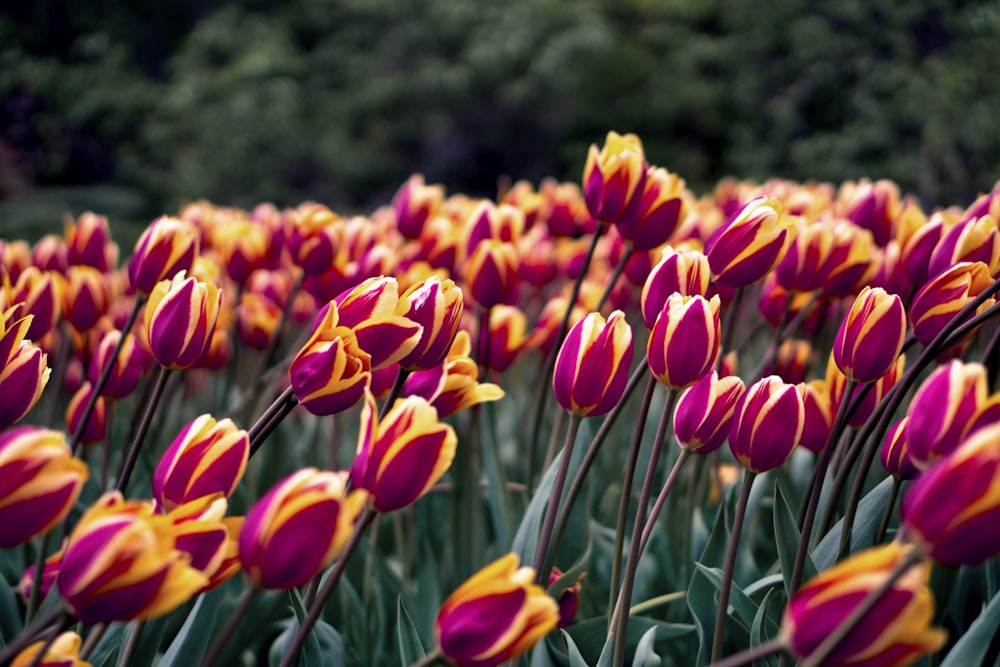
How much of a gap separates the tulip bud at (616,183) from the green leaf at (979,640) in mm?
598

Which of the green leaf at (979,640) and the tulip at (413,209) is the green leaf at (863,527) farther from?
the tulip at (413,209)

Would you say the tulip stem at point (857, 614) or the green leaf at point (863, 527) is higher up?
the tulip stem at point (857, 614)

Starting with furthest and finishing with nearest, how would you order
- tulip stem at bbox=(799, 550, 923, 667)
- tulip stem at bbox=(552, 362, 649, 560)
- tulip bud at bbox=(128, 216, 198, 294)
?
tulip bud at bbox=(128, 216, 198, 294)
tulip stem at bbox=(552, 362, 649, 560)
tulip stem at bbox=(799, 550, 923, 667)

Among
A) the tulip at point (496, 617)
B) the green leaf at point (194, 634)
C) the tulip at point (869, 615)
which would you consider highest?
the tulip at point (869, 615)

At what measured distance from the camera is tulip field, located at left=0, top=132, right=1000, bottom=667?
48 centimetres

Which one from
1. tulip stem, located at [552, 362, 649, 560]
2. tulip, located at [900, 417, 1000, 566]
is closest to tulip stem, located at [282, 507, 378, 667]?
→ tulip stem, located at [552, 362, 649, 560]

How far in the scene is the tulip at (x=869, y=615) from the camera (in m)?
0.44

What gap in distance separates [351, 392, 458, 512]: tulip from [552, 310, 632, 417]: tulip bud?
22cm

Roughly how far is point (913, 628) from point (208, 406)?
186cm

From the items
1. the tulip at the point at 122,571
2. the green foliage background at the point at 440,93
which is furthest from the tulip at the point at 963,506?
the green foliage background at the point at 440,93

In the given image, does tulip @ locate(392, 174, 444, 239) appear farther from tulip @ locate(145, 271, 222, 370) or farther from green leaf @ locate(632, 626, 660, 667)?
green leaf @ locate(632, 626, 660, 667)

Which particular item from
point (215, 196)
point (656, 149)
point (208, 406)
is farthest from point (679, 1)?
point (208, 406)

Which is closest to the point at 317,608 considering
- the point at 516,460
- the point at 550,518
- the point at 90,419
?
the point at 550,518

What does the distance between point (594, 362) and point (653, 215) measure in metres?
0.39
